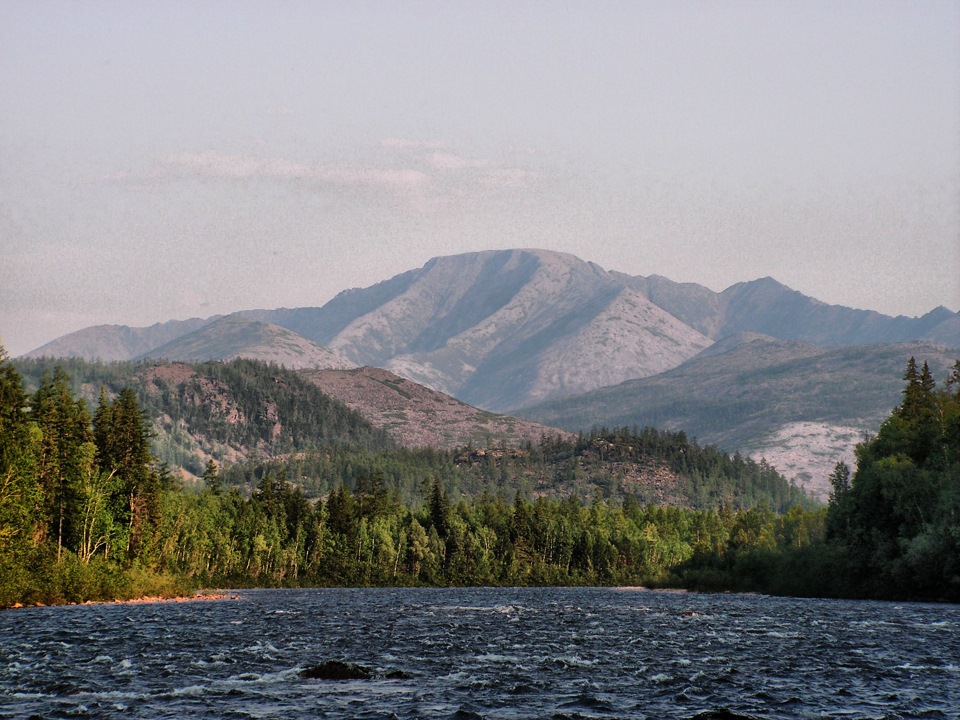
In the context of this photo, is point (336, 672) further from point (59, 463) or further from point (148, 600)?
point (148, 600)

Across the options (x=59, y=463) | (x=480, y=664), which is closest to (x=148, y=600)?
(x=59, y=463)

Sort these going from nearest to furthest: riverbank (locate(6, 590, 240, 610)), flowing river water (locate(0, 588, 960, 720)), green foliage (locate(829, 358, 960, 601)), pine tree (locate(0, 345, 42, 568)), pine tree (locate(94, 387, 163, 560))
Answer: flowing river water (locate(0, 588, 960, 720)) < pine tree (locate(0, 345, 42, 568)) < riverbank (locate(6, 590, 240, 610)) < green foliage (locate(829, 358, 960, 601)) < pine tree (locate(94, 387, 163, 560))

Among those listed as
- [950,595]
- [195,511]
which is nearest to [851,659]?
[950,595]

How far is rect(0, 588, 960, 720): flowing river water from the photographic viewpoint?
45.4 metres

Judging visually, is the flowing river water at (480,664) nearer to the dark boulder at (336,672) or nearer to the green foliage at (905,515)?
the dark boulder at (336,672)

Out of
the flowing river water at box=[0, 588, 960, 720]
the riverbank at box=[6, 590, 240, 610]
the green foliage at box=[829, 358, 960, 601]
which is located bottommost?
the riverbank at box=[6, 590, 240, 610]

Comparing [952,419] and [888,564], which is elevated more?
[952,419]

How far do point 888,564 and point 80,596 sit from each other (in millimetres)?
90863

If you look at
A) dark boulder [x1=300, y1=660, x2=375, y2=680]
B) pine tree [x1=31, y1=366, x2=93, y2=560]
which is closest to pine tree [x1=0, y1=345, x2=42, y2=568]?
pine tree [x1=31, y1=366, x2=93, y2=560]

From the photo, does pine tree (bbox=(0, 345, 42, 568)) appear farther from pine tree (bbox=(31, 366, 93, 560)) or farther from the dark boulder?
the dark boulder

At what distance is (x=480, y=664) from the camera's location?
60812 millimetres

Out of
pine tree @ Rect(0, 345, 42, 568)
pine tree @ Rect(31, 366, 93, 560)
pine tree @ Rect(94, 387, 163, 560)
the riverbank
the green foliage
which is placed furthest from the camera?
pine tree @ Rect(94, 387, 163, 560)

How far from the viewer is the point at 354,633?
82.9 m

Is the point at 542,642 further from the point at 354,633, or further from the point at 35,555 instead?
the point at 35,555
